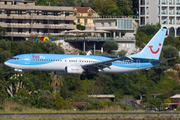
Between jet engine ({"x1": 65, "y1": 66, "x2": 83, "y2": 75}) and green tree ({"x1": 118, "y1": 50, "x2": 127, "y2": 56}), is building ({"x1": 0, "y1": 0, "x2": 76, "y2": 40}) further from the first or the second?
jet engine ({"x1": 65, "y1": 66, "x2": 83, "y2": 75})

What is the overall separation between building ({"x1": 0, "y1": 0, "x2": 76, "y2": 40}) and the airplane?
58.2 m

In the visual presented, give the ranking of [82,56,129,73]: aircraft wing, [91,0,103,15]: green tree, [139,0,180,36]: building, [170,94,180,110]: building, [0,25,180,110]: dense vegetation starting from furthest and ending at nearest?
[91,0,103,15]: green tree < [139,0,180,36]: building < [170,94,180,110]: building < [0,25,180,110]: dense vegetation < [82,56,129,73]: aircraft wing

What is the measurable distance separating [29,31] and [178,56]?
48.4m

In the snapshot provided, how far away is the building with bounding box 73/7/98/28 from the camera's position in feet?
459

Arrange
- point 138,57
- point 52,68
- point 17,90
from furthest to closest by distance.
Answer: point 17,90 < point 138,57 < point 52,68

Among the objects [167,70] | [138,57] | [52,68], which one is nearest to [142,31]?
[167,70]

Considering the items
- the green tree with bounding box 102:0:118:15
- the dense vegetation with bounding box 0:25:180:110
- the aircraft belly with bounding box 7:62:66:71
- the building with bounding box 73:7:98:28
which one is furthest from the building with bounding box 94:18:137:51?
the aircraft belly with bounding box 7:62:66:71

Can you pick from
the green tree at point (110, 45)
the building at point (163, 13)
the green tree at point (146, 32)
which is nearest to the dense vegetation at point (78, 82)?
the green tree at point (110, 45)

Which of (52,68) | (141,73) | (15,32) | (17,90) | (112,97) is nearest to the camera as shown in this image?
(52,68)

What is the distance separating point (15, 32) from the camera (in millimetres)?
119062

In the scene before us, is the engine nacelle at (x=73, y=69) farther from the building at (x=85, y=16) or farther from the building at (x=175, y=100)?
the building at (x=85, y=16)

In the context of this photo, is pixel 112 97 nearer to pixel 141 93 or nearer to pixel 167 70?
pixel 141 93

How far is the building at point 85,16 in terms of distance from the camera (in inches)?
5507

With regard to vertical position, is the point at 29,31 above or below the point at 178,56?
above
